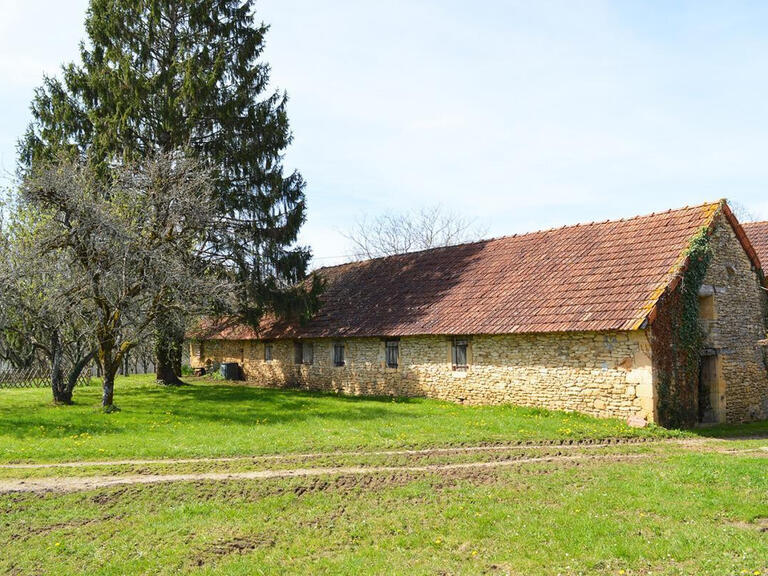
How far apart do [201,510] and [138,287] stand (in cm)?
1145

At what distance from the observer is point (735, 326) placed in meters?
18.7

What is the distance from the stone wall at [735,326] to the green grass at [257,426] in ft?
14.8

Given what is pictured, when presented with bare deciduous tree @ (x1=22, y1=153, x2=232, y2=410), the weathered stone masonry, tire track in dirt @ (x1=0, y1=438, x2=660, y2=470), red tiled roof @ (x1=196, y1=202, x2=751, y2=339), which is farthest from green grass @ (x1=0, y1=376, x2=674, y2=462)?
the weathered stone masonry

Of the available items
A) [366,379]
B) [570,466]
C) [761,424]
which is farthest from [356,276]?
[570,466]

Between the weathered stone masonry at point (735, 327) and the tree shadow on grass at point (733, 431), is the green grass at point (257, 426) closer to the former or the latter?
the tree shadow on grass at point (733, 431)

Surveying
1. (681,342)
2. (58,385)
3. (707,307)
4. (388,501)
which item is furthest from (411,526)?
(58,385)

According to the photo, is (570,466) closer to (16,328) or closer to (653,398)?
(653,398)

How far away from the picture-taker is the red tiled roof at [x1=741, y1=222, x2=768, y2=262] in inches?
958

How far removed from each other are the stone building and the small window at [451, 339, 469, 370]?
0.03 meters

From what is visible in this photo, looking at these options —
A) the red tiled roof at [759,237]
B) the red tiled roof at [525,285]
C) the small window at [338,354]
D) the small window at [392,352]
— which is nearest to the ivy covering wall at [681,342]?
the red tiled roof at [525,285]

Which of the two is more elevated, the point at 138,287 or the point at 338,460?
the point at 138,287

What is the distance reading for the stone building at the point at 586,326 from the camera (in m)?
16.3

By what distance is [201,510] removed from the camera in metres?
8.73

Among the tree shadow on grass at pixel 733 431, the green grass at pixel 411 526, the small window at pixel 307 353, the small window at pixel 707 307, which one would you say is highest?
the small window at pixel 707 307
